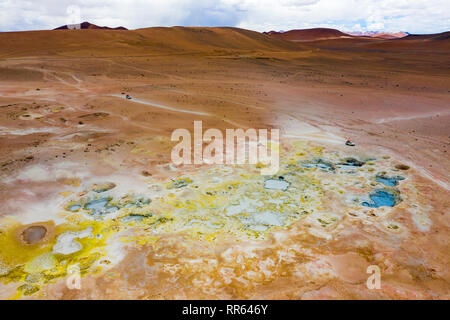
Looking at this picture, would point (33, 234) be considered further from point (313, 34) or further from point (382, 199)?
point (313, 34)

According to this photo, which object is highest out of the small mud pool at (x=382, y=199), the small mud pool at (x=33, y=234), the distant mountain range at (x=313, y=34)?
the distant mountain range at (x=313, y=34)

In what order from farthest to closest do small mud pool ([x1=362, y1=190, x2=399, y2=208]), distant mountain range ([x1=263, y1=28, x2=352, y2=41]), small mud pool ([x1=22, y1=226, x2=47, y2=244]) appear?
distant mountain range ([x1=263, y1=28, x2=352, y2=41]) < small mud pool ([x1=362, y1=190, x2=399, y2=208]) < small mud pool ([x1=22, y1=226, x2=47, y2=244])

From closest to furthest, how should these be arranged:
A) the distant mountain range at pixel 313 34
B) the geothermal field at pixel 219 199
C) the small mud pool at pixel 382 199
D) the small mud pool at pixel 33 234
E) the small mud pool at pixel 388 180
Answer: the geothermal field at pixel 219 199 → the small mud pool at pixel 33 234 → the small mud pool at pixel 382 199 → the small mud pool at pixel 388 180 → the distant mountain range at pixel 313 34

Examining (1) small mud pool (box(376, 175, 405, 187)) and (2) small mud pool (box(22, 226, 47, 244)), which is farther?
(1) small mud pool (box(376, 175, 405, 187))

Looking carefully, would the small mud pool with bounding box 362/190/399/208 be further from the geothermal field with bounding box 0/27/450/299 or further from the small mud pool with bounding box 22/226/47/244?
the small mud pool with bounding box 22/226/47/244

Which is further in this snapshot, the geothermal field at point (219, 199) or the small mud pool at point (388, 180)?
the small mud pool at point (388, 180)

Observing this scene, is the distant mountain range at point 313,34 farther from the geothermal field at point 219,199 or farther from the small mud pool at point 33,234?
the small mud pool at point 33,234

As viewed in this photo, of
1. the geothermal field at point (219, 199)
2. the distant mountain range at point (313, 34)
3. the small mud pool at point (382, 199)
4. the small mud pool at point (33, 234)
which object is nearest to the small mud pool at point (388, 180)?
the geothermal field at point (219, 199)

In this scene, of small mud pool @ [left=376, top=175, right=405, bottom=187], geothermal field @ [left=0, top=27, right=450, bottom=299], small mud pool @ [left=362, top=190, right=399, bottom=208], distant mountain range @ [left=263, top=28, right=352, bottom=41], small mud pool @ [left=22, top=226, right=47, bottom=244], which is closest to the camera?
geothermal field @ [left=0, top=27, right=450, bottom=299]

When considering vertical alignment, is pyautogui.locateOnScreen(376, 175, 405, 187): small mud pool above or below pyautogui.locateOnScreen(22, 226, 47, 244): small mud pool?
above

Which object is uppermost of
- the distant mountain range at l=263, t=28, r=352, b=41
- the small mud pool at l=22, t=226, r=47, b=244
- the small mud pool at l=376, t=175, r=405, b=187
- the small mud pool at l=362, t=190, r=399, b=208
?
the distant mountain range at l=263, t=28, r=352, b=41

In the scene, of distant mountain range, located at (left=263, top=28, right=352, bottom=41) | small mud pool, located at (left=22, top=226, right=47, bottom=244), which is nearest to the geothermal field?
small mud pool, located at (left=22, top=226, right=47, bottom=244)
